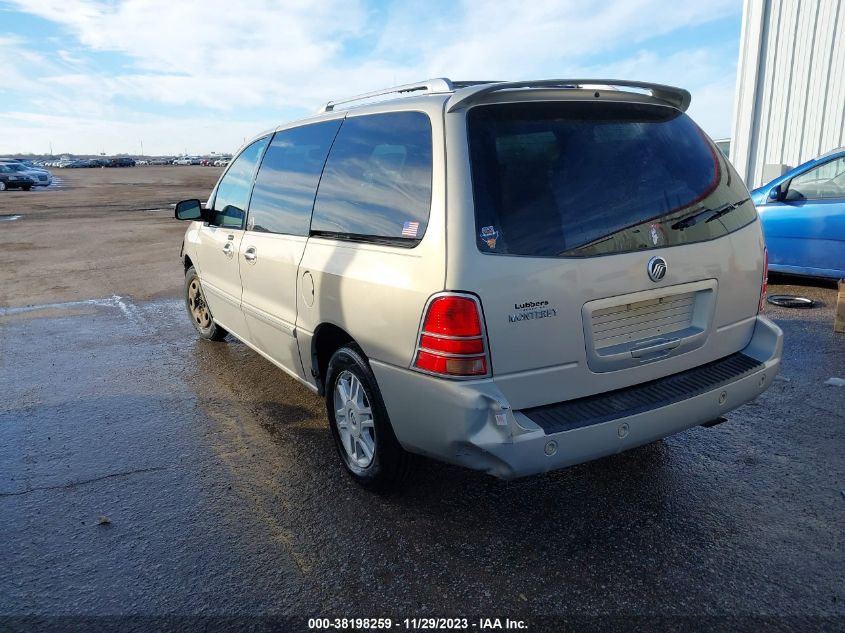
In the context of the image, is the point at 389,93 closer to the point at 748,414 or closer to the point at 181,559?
the point at 181,559

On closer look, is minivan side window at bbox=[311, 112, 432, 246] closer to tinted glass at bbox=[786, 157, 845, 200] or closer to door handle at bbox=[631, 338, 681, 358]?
door handle at bbox=[631, 338, 681, 358]

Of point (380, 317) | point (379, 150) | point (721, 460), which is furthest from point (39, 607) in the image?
point (721, 460)

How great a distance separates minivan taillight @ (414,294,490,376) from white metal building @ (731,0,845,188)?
456 inches

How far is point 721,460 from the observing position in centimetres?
361

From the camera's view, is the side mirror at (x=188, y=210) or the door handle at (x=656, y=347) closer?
the door handle at (x=656, y=347)

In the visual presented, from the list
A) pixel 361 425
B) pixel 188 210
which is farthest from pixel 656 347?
pixel 188 210

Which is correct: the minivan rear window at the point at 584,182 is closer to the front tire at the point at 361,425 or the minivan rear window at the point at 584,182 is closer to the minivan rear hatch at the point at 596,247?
the minivan rear hatch at the point at 596,247

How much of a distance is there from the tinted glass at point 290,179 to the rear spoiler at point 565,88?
3.79ft

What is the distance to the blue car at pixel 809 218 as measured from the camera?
7.02 m

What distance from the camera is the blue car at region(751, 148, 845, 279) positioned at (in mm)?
7016

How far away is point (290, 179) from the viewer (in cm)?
407

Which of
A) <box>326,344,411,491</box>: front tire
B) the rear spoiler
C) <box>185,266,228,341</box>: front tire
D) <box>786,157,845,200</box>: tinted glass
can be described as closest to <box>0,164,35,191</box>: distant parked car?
A: <box>185,266,228,341</box>: front tire

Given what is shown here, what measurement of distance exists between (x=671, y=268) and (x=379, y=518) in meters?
1.77

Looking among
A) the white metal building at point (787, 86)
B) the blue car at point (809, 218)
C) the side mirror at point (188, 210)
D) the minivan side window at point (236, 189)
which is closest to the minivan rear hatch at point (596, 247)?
the minivan side window at point (236, 189)
